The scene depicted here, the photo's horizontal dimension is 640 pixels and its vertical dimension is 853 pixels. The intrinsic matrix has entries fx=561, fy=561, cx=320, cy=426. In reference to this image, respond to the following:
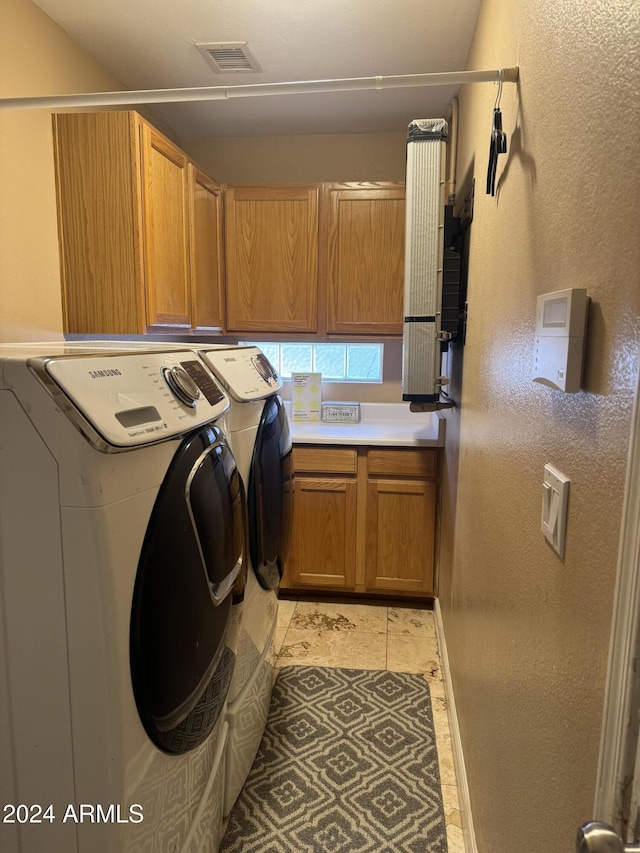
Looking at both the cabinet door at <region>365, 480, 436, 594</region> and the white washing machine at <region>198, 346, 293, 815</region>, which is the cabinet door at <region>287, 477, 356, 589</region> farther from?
the white washing machine at <region>198, 346, 293, 815</region>

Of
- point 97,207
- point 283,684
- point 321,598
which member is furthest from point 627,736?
point 321,598

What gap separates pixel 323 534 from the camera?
294 centimetres

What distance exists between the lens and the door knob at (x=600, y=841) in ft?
1.50

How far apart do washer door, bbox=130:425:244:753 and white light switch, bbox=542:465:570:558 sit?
628 mm

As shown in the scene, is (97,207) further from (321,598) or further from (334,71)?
(321,598)

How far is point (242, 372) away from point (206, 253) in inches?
57.8

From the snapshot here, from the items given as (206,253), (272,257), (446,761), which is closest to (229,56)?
(206,253)

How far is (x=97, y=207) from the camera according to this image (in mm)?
2098

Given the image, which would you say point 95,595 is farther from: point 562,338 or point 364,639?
point 364,639

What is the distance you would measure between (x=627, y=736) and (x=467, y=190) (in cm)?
197

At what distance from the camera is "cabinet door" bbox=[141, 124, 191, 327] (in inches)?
85.1

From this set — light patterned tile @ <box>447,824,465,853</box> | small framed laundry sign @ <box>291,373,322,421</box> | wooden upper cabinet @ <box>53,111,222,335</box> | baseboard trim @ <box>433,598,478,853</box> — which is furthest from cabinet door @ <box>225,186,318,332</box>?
light patterned tile @ <box>447,824,465,853</box>

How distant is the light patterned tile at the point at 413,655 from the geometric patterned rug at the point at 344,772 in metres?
0.07

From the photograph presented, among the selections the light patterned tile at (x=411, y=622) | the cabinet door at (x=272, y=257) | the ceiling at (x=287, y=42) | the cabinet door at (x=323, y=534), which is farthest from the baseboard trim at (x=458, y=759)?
the ceiling at (x=287, y=42)
